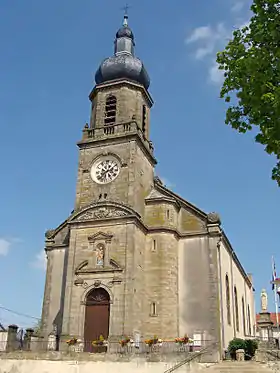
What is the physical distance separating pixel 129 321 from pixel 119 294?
5.32ft

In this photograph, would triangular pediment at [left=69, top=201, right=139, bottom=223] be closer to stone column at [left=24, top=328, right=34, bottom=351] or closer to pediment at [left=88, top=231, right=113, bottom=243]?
pediment at [left=88, top=231, right=113, bottom=243]

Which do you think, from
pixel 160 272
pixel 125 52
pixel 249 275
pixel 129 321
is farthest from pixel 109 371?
pixel 249 275

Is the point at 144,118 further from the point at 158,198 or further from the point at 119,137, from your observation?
the point at 158,198

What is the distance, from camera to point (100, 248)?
26.5m

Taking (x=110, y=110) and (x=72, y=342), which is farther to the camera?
(x=110, y=110)

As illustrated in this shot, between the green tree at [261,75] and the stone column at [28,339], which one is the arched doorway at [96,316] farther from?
the green tree at [261,75]

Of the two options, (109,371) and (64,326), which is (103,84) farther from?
(109,371)

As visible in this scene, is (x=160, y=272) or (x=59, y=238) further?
(x=59, y=238)

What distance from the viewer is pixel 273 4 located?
9.64 meters

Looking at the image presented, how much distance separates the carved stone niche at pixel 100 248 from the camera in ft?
85.4

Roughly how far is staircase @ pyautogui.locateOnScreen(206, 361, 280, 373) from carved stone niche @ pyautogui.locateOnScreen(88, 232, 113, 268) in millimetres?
8569

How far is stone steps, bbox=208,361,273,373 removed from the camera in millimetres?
19203

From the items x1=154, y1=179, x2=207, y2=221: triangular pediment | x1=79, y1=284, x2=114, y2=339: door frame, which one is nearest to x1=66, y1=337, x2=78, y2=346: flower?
x1=79, y1=284, x2=114, y2=339: door frame

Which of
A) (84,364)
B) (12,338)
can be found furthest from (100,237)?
(84,364)
